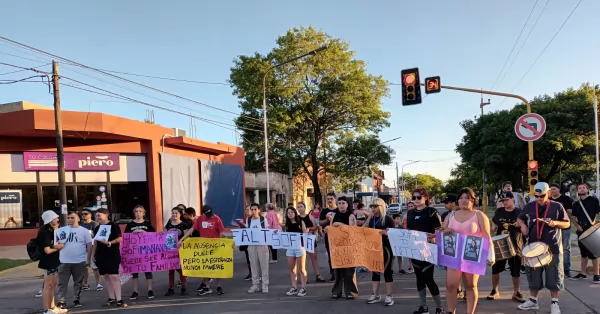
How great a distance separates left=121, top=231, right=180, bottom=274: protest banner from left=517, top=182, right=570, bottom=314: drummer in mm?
6349

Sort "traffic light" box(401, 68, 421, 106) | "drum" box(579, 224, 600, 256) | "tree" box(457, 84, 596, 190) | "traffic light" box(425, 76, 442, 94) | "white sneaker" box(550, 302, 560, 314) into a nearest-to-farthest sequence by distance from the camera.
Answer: "white sneaker" box(550, 302, 560, 314)
"drum" box(579, 224, 600, 256)
"traffic light" box(401, 68, 421, 106)
"traffic light" box(425, 76, 442, 94)
"tree" box(457, 84, 596, 190)

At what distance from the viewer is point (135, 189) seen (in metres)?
22.2

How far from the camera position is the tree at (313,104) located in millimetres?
33156

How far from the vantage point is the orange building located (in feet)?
63.2

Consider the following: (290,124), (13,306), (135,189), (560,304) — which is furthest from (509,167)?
(13,306)

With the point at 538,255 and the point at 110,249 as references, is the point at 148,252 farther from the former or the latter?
the point at 538,255

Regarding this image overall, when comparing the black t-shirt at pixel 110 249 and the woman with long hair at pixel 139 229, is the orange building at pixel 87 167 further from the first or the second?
the black t-shirt at pixel 110 249

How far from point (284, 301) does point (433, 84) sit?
10368 mm

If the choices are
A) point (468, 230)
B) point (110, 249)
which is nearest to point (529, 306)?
point (468, 230)

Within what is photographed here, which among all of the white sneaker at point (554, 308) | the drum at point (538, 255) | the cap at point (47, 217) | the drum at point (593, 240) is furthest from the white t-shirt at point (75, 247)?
the drum at point (593, 240)

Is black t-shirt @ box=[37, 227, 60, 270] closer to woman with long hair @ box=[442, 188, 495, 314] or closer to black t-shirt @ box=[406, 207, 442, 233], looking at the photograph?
black t-shirt @ box=[406, 207, 442, 233]

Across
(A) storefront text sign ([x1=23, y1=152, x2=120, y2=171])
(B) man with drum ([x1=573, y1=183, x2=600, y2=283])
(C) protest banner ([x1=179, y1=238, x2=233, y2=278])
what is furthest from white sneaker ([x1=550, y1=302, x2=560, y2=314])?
(A) storefront text sign ([x1=23, y1=152, x2=120, y2=171])

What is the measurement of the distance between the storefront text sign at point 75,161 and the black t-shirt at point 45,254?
550 inches

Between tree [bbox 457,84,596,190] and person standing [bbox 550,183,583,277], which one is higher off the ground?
tree [bbox 457,84,596,190]
